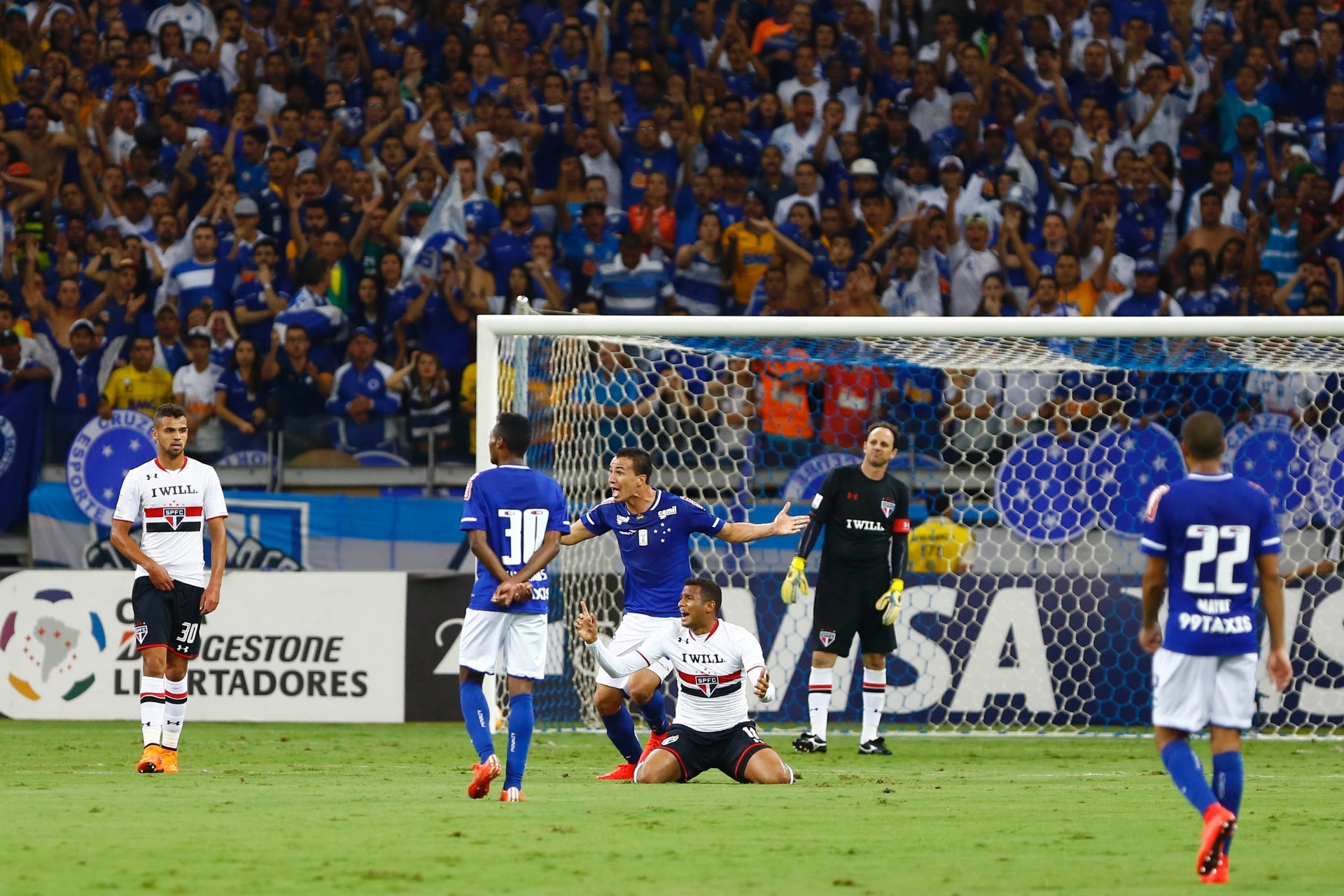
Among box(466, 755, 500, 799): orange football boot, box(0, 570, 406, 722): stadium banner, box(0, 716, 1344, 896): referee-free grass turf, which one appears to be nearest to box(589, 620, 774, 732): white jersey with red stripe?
box(0, 716, 1344, 896): referee-free grass turf

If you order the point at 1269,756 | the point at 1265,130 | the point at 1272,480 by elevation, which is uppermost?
the point at 1265,130

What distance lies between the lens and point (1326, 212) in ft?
54.7

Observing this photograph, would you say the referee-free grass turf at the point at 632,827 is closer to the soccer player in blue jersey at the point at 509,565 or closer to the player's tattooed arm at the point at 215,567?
the soccer player in blue jersey at the point at 509,565

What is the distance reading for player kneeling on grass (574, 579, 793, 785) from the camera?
9508 millimetres

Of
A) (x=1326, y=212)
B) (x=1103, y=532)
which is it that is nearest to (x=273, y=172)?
(x=1103, y=532)

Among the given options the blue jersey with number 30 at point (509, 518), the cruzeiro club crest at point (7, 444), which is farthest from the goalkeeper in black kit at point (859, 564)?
the cruzeiro club crest at point (7, 444)

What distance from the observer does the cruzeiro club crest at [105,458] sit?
1439 centimetres

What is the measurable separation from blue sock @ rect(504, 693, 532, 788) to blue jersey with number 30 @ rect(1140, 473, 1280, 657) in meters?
3.20

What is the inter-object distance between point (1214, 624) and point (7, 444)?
11.4 metres

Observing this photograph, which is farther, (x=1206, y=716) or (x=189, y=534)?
(x=189, y=534)

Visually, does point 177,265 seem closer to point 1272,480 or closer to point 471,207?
point 471,207

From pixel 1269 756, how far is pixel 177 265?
10.7 meters

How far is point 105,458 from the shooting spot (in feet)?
47.6

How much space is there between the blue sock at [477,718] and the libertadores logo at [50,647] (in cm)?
651
